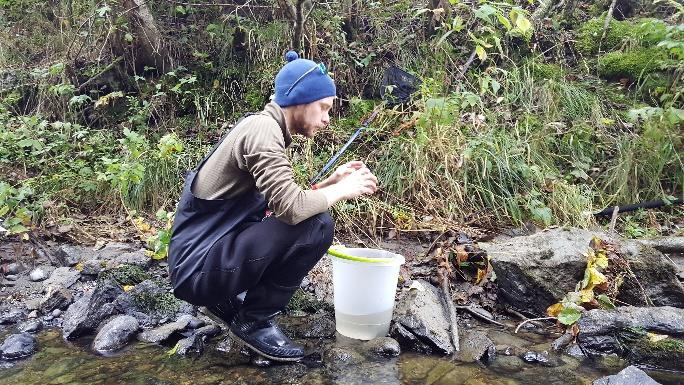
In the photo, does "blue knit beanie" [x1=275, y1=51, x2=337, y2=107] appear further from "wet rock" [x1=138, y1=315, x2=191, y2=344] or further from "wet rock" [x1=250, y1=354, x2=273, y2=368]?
"wet rock" [x1=138, y1=315, x2=191, y2=344]

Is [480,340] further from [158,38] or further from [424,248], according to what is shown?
[158,38]

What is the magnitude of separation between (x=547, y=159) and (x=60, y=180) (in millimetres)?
4559

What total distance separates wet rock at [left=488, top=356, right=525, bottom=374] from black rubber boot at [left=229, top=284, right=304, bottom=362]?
95 centimetres

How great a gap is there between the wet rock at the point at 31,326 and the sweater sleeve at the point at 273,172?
180 centimetres

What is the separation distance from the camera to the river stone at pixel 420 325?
2.92 metres

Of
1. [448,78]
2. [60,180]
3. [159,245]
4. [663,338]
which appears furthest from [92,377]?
[448,78]

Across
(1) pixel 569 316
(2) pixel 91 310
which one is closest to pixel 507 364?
(1) pixel 569 316

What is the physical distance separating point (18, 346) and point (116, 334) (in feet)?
1.54

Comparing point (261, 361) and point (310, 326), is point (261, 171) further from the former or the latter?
point (310, 326)

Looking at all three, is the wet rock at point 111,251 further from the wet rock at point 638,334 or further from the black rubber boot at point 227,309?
the wet rock at point 638,334

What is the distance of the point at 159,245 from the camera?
394 cm

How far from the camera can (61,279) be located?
3855 millimetres

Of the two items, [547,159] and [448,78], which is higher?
[448,78]

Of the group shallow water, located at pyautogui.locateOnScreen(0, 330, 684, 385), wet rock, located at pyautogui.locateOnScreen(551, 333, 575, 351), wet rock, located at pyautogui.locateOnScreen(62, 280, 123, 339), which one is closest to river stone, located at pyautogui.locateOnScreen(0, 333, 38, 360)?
shallow water, located at pyautogui.locateOnScreen(0, 330, 684, 385)
